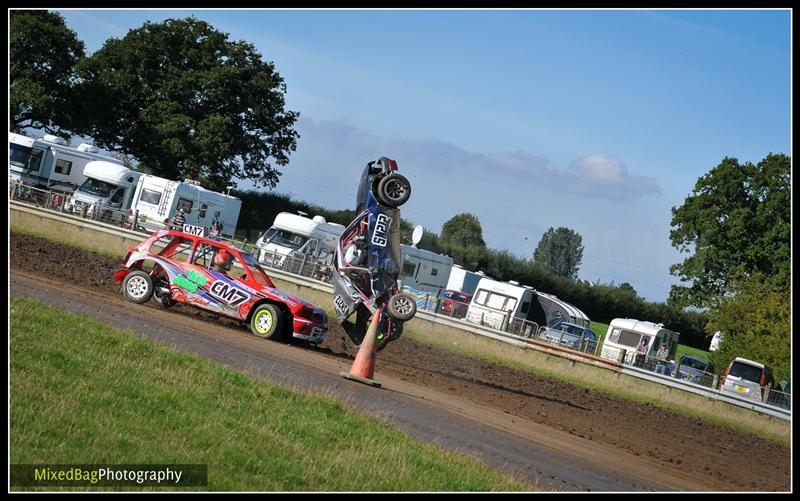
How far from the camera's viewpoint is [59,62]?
65.4 m

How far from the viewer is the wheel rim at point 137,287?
69.1 ft

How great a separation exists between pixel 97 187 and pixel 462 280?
19.2 metres

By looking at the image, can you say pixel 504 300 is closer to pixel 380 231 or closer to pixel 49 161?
pixel 49 161

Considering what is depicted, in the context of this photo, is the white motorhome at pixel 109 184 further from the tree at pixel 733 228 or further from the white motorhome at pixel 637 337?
the tree at pixel 733 228

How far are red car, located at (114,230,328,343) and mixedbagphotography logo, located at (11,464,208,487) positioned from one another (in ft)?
39.3

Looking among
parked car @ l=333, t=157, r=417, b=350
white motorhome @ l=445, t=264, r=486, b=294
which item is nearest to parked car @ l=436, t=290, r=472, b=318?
white motorhome @ l=445, t=264, r=486, b=294

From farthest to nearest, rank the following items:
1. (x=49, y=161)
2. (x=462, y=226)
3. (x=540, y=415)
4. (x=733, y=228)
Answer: (x=462, y=226)
(x=733, y=228)
(x=49, y=161)
(x=540, y=415)

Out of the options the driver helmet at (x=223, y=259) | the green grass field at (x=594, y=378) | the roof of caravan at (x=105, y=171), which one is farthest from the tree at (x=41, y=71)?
the driver helmet at (x=223, y=259)

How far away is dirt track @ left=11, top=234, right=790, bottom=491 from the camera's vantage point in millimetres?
13180

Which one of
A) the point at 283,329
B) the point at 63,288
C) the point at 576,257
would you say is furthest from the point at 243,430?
the point at 576,257

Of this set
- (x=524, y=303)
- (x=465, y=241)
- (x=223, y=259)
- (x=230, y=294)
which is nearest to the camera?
(x=230, y=294)

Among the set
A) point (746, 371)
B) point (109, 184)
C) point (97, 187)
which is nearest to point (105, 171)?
point (109, 184)

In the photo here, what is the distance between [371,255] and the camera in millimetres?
20406

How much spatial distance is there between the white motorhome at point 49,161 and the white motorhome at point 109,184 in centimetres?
181
